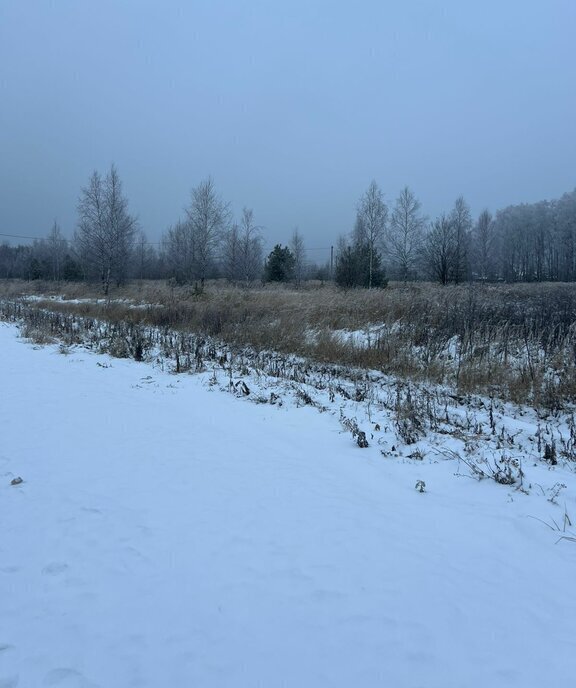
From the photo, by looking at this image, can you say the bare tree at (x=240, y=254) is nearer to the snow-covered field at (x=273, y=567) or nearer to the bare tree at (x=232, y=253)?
the bare tree at (x=232, y=253)

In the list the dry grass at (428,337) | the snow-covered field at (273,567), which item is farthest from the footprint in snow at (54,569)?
the dry grass at (428,337)

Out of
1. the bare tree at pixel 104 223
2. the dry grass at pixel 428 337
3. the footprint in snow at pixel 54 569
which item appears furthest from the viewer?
the bare tree at pixel 104 223

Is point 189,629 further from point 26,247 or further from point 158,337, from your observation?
point 26,247

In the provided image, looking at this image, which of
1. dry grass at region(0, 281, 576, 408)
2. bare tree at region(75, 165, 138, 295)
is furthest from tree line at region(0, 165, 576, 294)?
dry grass at region(0, 281, 576, 408)

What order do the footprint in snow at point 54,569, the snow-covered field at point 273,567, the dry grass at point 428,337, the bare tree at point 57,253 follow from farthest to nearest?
the bare tree at point 57,253, the dry grass at point 428,337, the footprint in snow at point 54,569, the snow-covered field at point 273,567

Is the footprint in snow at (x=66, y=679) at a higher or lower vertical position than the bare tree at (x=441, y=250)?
lower

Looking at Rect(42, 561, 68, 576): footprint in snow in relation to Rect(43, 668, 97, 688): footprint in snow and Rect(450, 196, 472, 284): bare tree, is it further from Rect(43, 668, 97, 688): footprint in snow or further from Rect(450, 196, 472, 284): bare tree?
Rect(450, 196, 472, 284): bare tree

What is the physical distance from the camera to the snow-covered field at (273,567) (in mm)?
1972

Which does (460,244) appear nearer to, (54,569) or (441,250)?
(441,250)

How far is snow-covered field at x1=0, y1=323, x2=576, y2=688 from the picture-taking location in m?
1.97

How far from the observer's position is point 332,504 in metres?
3.47

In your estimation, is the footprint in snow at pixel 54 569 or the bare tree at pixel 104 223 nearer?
the footprint in snow at pixel 54 569

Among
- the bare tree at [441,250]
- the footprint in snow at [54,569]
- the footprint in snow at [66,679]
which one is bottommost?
the footprint in snow at [66,679]

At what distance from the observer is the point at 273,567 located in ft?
8.70
